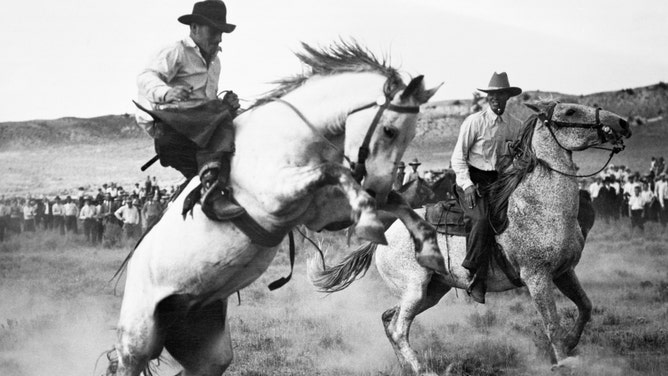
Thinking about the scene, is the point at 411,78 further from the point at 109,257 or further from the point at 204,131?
the point at 109,257

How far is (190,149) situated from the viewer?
532 centimetres

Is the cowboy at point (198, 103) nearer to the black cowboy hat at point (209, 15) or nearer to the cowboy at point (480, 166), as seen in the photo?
the black cowboy hat at point (209, 15)

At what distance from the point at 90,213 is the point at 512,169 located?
13.4m

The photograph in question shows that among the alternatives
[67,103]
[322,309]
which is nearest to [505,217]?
[322,309]

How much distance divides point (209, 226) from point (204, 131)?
560 mm

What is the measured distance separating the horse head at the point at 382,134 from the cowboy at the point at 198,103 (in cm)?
77

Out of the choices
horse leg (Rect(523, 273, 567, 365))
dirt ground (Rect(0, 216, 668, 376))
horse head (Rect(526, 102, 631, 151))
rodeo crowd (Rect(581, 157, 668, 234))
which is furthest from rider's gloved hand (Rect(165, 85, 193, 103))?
rodeo crowd (Rect(581, 157, 668, 234))

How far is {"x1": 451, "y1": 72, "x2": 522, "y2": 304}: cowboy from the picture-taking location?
24.8 ft

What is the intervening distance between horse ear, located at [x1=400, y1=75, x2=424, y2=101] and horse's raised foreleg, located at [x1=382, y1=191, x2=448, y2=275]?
555 mm

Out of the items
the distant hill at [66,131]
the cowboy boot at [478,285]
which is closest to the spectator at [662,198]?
the distant hill at [66,131]

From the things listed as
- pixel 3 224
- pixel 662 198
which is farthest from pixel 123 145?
pixel 662 198

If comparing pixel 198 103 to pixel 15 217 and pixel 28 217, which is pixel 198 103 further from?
pixel 28 217

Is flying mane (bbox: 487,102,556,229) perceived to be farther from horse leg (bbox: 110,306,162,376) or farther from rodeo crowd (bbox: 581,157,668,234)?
rodeo crowd (bbox: 581,157,668,234)

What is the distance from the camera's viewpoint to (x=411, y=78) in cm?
476
